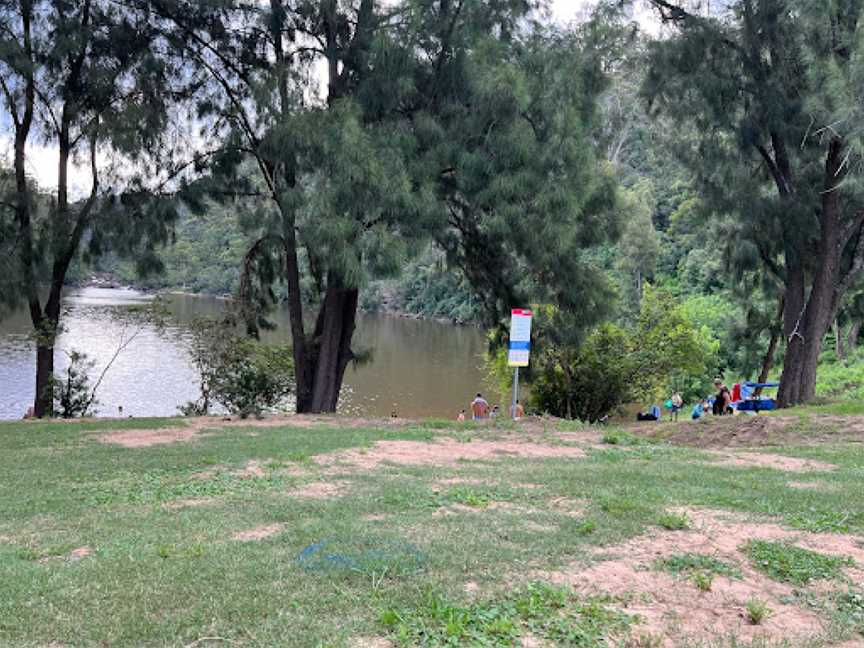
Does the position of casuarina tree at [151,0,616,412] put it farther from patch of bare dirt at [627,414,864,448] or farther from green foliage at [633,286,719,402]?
green foliage at [633,286,719,402]

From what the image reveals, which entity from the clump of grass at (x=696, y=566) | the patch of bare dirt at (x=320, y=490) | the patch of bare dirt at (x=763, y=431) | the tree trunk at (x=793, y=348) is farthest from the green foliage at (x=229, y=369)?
the clump of grass at (x=696, y=566)

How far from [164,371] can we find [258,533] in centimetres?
2288

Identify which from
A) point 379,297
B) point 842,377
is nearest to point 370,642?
point 842,377

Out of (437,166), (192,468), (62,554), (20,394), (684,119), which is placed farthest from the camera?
(20,394)

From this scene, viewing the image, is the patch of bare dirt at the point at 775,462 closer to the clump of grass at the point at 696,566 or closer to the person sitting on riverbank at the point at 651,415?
the clump of grass at the point at 696,566

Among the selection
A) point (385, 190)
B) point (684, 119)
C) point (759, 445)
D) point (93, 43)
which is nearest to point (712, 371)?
point (684, 119)

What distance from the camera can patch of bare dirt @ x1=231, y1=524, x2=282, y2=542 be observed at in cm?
443

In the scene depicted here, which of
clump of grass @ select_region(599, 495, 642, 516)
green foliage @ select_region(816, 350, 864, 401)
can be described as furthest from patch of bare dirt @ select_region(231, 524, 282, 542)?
green foliage @ select_region(816, 350, 864, 401)

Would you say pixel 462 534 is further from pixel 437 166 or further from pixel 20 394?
pixel 20 394

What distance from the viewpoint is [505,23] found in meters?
11.4

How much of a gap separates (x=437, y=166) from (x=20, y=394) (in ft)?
60.7

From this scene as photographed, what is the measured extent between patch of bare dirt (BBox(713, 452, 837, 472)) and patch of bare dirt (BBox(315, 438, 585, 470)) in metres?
1.65

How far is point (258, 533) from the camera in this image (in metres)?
4.55

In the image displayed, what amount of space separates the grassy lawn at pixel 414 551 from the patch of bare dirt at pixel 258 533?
0.02m
